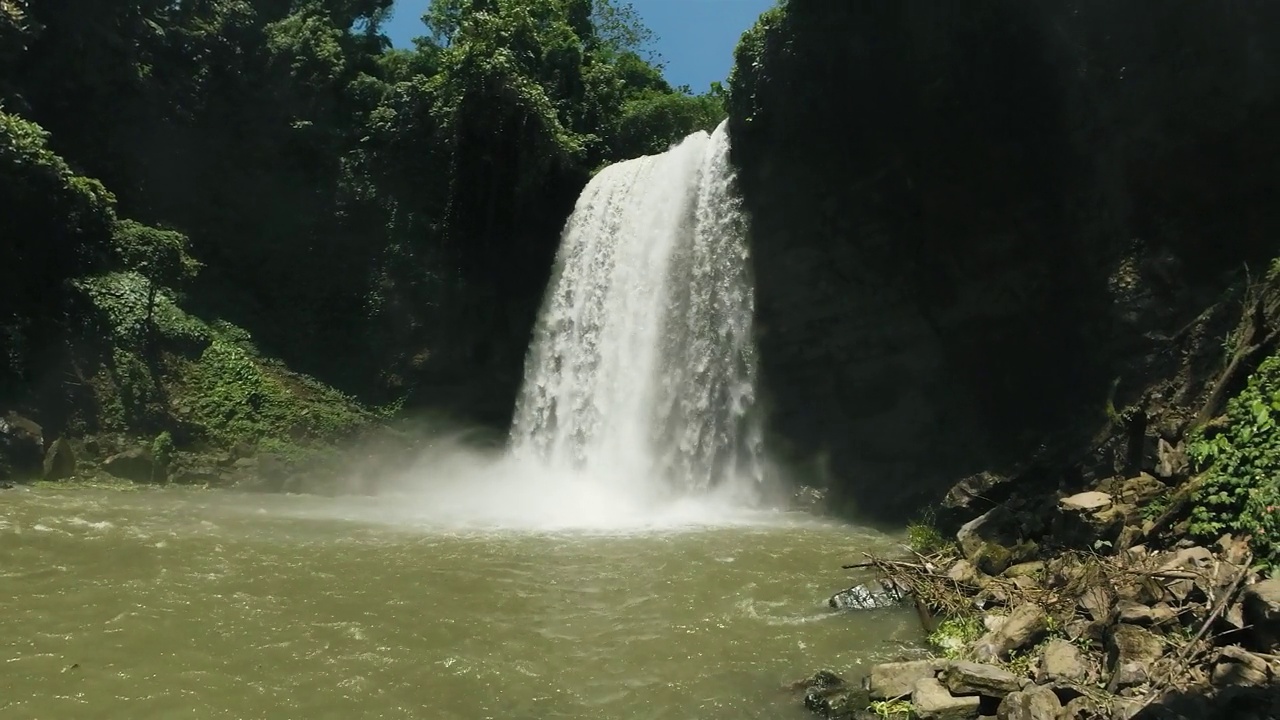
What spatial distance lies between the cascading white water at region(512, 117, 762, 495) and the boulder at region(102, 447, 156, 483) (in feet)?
26.0

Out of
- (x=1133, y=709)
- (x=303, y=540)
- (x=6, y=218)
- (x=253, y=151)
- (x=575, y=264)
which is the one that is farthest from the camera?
(x=253, y=151)

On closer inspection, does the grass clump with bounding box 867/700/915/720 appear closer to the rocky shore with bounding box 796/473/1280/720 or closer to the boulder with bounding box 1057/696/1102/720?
the rocky shore with bounding box 796/473/1280/720

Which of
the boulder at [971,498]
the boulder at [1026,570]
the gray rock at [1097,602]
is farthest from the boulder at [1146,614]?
the boulder at [971,498]

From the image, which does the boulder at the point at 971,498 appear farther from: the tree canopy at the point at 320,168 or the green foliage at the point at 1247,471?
the tree canopy at the point at 320,168

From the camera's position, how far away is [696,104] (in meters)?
29.4

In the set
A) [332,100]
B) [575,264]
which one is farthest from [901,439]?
[332,100]

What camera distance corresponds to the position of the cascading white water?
57.7ft

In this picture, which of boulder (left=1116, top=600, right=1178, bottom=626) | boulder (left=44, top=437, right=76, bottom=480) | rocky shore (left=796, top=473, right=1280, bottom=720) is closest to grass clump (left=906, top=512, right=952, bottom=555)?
rocky shore (left=796, top=473, right=1280, bottom=720)

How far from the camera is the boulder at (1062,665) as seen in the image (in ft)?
19.2

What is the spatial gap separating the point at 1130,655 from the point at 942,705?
1.30m

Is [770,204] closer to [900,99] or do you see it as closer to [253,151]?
[900,99]

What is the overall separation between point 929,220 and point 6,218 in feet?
63.4

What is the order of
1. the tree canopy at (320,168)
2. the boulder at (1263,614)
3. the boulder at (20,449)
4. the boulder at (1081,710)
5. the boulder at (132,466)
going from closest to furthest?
the boulder at (1081,710)
the boulder at (1263,614)
the boulder at (20,449)
the boulder at (132,466)
the tree canopy at (320,168)

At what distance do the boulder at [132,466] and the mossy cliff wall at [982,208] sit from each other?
511 inches
